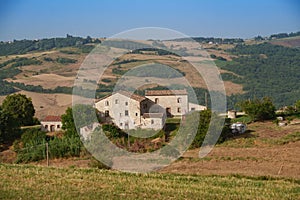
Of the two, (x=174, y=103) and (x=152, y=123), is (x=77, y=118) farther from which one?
(x=174, y=103)

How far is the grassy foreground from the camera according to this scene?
12.4 m

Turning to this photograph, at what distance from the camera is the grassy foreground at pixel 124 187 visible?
12.4 m

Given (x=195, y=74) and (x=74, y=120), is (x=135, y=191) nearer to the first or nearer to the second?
(x=74, y=120)

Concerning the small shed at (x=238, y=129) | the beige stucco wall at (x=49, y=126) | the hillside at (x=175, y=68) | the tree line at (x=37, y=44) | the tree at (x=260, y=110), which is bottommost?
the small shed at (x=238, y=129)

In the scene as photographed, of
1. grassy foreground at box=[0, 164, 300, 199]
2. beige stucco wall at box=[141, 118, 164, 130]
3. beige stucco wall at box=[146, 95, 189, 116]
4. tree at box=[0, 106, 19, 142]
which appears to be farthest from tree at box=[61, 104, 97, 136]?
grassy foreground at box=[0, 164, 300, 199]

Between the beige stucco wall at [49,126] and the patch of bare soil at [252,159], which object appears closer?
the patch of bare soil at [252,159]

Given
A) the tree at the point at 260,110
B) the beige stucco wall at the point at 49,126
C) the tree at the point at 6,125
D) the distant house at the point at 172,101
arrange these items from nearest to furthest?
the tree at the point at 6,125
the tree at the point at 260,110
the beige stucco wall at the point at 49,126
the distant house at the point at 172,101

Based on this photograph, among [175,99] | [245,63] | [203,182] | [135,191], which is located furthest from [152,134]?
[245,63]

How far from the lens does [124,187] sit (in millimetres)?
13609

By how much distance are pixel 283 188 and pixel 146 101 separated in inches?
1151

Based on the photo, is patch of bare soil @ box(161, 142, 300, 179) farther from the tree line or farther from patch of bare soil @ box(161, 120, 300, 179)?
the tree line

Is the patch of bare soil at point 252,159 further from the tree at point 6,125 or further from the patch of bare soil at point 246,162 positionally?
the tree at point 6,125

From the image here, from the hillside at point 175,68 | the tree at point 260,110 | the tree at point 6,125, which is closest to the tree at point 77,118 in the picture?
the tree at point 6,125

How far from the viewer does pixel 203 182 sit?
15.5 m
